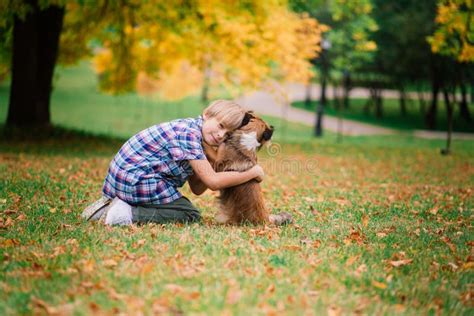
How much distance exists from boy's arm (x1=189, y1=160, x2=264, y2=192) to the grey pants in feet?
1.96

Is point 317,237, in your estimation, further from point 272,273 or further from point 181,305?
point 181,305

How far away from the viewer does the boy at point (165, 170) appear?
5277 mm

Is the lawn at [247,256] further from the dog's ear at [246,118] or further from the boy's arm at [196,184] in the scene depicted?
the dog's ear at [246,118]

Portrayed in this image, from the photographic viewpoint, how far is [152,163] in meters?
5.47

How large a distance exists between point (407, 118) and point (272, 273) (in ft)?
141

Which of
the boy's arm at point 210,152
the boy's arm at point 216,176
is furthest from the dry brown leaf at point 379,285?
the boy's arm at point 210,152

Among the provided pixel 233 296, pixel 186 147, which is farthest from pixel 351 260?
pixel 186 147

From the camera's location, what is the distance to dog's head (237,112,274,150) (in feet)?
17.3

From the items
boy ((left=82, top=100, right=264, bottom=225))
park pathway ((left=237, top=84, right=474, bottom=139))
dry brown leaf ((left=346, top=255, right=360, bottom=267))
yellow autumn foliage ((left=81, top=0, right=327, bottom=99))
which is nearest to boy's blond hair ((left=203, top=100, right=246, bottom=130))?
boy ((left=82, top=100, right=264, bottom=225))

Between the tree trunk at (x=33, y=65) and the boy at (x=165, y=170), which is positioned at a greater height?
the tree trunk at (x=33, y=65)

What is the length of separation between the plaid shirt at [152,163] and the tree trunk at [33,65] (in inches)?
378

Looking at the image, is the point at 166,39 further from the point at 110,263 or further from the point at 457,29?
the point at 110,263

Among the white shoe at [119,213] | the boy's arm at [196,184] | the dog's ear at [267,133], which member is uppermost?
the dog's ear at [267,133]

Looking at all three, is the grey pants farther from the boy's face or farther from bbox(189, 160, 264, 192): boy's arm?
the boy's face
